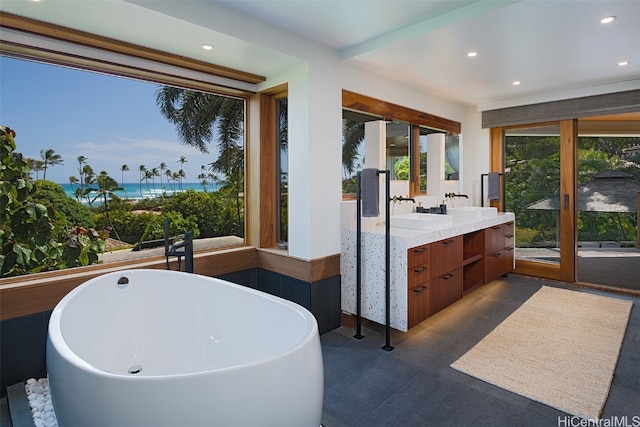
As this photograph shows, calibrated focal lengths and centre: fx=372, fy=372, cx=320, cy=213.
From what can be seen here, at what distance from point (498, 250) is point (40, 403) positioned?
4493mm

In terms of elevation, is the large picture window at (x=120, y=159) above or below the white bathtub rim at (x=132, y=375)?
above

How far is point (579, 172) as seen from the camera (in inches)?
181

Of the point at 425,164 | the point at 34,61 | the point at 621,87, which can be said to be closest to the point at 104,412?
the point at 34,61

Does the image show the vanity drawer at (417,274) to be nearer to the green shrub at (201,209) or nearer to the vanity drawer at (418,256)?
the vanity drawer at (418,256)

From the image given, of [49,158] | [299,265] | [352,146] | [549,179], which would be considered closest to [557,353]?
[299,265]

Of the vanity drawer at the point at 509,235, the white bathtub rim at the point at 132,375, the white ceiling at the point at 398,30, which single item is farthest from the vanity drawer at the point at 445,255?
the white bathtub rim at the point at 132,375

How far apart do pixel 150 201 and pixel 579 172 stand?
486 cm

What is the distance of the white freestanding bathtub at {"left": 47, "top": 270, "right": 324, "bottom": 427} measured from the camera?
1.21 metres

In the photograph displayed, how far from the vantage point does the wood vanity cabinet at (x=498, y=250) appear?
4.26 m

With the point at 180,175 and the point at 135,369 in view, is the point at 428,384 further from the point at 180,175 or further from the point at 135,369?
the point at 180,175

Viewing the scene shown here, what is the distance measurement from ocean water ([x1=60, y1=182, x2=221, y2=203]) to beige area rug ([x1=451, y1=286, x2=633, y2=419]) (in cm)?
256

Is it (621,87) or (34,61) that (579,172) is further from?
(34,61)

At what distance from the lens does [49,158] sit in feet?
8.30

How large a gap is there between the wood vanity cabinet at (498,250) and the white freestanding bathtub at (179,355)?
3.08 meters
